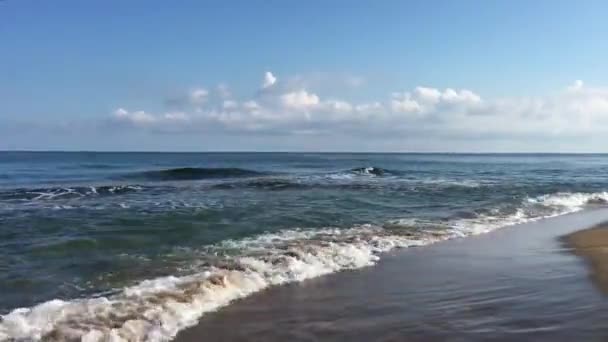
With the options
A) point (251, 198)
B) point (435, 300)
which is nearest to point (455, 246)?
point (435, 300)

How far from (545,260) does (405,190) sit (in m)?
14.4

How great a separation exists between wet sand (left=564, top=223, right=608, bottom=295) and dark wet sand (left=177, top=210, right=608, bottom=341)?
0.17 meters

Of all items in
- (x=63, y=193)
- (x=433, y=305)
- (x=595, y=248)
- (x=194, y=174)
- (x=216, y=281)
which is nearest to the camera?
(x=433, y=305)

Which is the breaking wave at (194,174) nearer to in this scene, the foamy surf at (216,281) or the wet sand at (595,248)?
the foamy surf at (216,281)

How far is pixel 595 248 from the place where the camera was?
9.61 meters

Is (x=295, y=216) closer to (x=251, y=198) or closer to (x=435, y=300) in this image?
(x=251, y=198)

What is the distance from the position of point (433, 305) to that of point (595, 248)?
17.8ft

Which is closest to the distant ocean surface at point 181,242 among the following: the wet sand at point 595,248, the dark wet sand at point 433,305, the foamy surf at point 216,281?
the foamy surf at point 216,281

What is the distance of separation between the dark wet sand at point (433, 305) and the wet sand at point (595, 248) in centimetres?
17

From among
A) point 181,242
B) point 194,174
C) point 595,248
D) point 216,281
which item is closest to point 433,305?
point 216,281

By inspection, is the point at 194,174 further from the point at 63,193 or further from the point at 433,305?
the point at 433,305

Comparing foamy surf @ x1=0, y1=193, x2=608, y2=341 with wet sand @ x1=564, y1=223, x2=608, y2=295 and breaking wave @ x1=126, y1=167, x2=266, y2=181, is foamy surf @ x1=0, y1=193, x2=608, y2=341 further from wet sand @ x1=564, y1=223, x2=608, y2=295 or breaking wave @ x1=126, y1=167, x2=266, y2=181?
breaking wave @ x1=126, y1=167, x2=266, y2=181

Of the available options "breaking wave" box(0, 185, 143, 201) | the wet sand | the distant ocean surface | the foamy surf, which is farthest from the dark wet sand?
"breaking wave" box(0, 185, 143, 201)

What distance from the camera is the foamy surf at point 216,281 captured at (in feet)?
17.3
